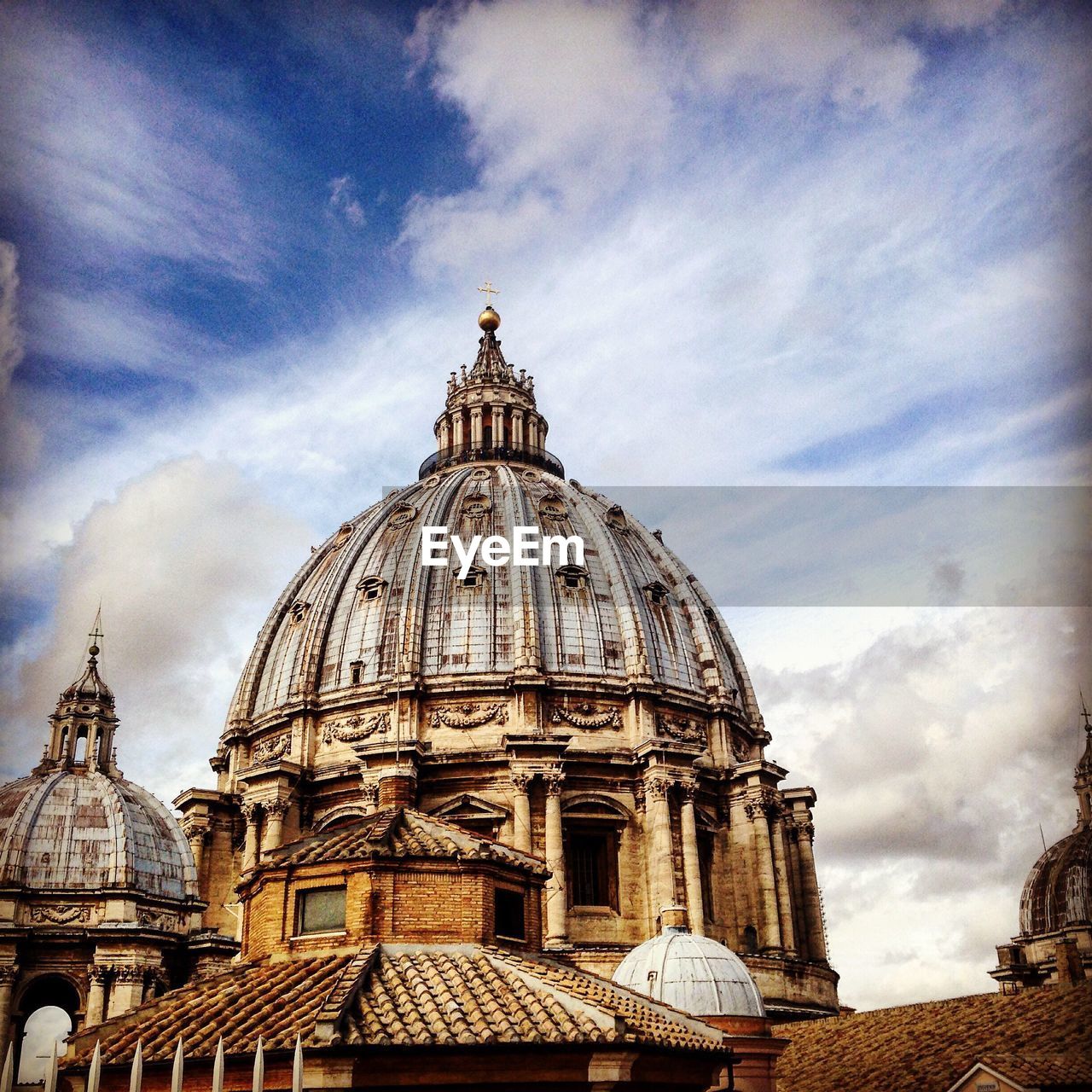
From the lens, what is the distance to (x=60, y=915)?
3572 centimetres

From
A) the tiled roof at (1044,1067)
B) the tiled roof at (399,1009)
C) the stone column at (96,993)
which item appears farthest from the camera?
the stone column at (96,993)

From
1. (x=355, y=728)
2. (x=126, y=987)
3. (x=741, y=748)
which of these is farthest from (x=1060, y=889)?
(x=126, y=987)

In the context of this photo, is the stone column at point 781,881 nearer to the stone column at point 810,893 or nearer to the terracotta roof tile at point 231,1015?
the stone column at point 810,893

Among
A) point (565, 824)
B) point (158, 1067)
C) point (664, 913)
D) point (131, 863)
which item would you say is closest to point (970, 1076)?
point (664, 913)

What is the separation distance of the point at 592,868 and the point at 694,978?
674 inches

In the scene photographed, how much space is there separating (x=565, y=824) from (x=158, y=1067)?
1188 inches

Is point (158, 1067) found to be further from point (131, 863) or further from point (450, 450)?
point (450, 450)

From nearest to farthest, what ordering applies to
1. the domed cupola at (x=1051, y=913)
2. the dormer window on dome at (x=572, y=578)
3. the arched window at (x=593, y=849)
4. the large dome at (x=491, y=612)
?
the arched window at (x=593, y=849), the large dome at (x=491, y=612), the dormer window on dome at (x=572, y=578), the domed cupola at (x=1051, y=913)

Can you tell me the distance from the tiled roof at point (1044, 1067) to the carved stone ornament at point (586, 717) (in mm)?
23576

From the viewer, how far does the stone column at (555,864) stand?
4166cm

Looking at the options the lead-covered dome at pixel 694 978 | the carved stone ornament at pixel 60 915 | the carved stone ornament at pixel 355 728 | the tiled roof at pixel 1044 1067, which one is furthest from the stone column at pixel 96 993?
the tiled roof at pixel 1044 1067

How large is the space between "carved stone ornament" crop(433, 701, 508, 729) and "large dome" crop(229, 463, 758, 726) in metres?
1.64

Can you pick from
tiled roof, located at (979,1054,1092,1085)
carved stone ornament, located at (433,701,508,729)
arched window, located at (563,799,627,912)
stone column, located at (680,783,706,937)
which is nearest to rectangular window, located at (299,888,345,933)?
tiled roof, located at (979,1054,1092,1085)

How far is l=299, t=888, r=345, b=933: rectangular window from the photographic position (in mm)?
19297
